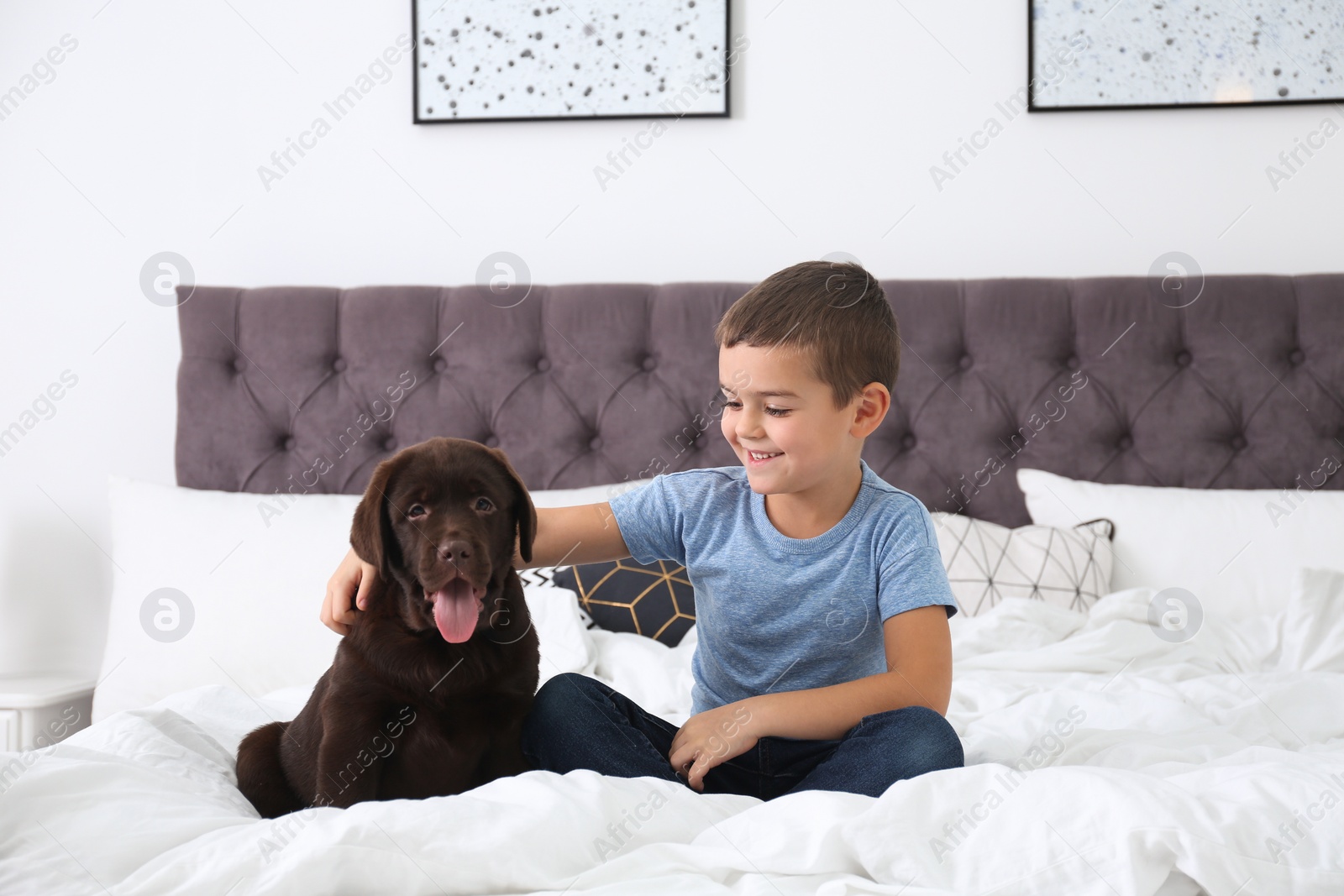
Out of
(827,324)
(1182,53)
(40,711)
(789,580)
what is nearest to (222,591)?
(40,711)

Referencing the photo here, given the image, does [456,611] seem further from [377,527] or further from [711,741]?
[711,741]

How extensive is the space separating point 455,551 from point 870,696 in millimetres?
486

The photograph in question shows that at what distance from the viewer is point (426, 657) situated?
3.54ft

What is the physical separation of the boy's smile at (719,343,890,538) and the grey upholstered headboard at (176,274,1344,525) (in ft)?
3.23

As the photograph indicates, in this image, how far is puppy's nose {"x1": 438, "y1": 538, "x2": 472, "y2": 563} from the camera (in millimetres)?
1032

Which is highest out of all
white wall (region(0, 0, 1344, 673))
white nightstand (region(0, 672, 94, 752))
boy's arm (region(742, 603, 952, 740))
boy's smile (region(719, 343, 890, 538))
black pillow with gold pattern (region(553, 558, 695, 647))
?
white wall (region(0, 0, 1344, 673))

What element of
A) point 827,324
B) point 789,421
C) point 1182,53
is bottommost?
point 789,421

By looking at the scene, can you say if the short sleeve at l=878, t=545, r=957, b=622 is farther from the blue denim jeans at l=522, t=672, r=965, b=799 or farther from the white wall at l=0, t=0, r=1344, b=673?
the white wall at l=0, t=0, r=1344, b=673

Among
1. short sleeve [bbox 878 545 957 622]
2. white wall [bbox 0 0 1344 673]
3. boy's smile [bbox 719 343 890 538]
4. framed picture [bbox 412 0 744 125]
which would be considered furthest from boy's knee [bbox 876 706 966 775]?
framed picture [bbox 412 0 744 125]

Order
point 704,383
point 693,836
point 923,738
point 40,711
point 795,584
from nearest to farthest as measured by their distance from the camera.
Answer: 1. point 693,836
2. point 923,738
3. point 795,584
4. point 40,711
5. point 704,383

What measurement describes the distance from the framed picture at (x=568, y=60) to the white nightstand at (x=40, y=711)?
1575 mm

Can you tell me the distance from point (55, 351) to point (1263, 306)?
296 cm

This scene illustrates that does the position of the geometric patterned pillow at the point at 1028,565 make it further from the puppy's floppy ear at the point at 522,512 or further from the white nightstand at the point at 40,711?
the white nightstand at the point at 40,711

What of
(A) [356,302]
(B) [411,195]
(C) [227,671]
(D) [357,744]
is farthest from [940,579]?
(B) [411,195]
